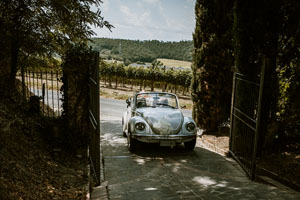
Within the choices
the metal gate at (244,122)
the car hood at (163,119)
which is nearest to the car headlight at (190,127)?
the car hood at (163,119)

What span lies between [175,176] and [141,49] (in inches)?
4585

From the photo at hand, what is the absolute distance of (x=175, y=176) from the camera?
5484 mm

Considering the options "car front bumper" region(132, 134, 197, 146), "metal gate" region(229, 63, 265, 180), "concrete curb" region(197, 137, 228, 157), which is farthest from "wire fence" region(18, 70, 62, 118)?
"concrete curb" region(197, 137, 228, 157)

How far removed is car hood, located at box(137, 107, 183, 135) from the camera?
279 inches

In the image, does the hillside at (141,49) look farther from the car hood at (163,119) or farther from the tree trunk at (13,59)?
the car hood at (163,119)

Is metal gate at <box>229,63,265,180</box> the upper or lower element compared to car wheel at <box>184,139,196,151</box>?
upper

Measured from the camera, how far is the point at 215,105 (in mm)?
9820

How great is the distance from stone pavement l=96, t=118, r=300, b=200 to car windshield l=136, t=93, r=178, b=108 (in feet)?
4.54

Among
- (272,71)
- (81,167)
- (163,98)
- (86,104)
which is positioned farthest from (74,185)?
(272,71)

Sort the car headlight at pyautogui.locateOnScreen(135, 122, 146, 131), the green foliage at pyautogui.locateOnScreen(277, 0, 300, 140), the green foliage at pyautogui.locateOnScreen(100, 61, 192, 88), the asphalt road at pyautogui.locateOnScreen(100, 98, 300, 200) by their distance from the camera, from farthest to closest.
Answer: the green foliage at pyautogui.locateOnScreen(100, 61, 192, 88)
the car headlight at pyautogui.locateOnScreen(135, 122, 146, 131)
the green foliage at pyautogui.locateOnScreen(277, 0, 300, 140)
the asphalt road at pyautogui.locateOnScreen(100, 98, 300, 200)

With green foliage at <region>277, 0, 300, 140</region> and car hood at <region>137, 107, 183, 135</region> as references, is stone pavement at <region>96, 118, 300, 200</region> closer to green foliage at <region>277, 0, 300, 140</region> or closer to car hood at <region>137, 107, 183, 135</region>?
car hood at <region>137, 107, 183, 135</region>

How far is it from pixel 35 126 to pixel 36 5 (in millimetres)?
3184

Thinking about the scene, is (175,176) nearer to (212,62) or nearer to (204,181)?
(204,181)

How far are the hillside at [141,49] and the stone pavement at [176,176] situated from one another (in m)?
96.3
